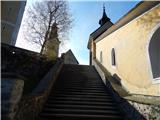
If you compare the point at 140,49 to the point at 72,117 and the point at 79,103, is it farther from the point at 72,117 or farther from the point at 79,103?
the point at 72,117

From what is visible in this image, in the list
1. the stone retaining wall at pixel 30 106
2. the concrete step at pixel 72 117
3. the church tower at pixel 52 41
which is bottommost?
the concrete step at pixel 72 117

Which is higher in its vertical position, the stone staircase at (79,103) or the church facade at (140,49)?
the church facade at (140,49)

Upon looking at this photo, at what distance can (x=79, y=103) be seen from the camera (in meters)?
8.84

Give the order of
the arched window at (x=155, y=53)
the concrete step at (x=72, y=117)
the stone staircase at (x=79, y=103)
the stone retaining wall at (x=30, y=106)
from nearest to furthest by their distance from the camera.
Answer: the stone retaining wall at (x=30, y=106)
the concrete step at (x=72, y=117)
the stone staircase at (x=79, y=103)
the arched window at (x=155, y=53)

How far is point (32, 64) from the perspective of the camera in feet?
47.5

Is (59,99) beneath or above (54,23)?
beneath

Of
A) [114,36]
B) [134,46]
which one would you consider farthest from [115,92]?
[114,36]

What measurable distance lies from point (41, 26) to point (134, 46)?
14830 millimetres

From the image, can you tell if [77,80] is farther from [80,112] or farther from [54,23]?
[54,23]

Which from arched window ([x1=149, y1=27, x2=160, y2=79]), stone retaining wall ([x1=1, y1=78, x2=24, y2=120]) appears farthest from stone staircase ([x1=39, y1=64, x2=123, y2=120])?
stone retaining wall ([x1=1, y1=78, x2=24, y2=120])

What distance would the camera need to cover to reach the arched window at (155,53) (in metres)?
10.3

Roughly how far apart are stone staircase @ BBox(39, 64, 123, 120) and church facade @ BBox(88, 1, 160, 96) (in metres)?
1.73

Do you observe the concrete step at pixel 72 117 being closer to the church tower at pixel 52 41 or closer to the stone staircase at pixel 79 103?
the stone staircase at pixel 79 103

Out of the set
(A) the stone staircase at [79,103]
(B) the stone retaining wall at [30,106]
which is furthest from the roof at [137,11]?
(B) the stone retaining wall at [30,106]
